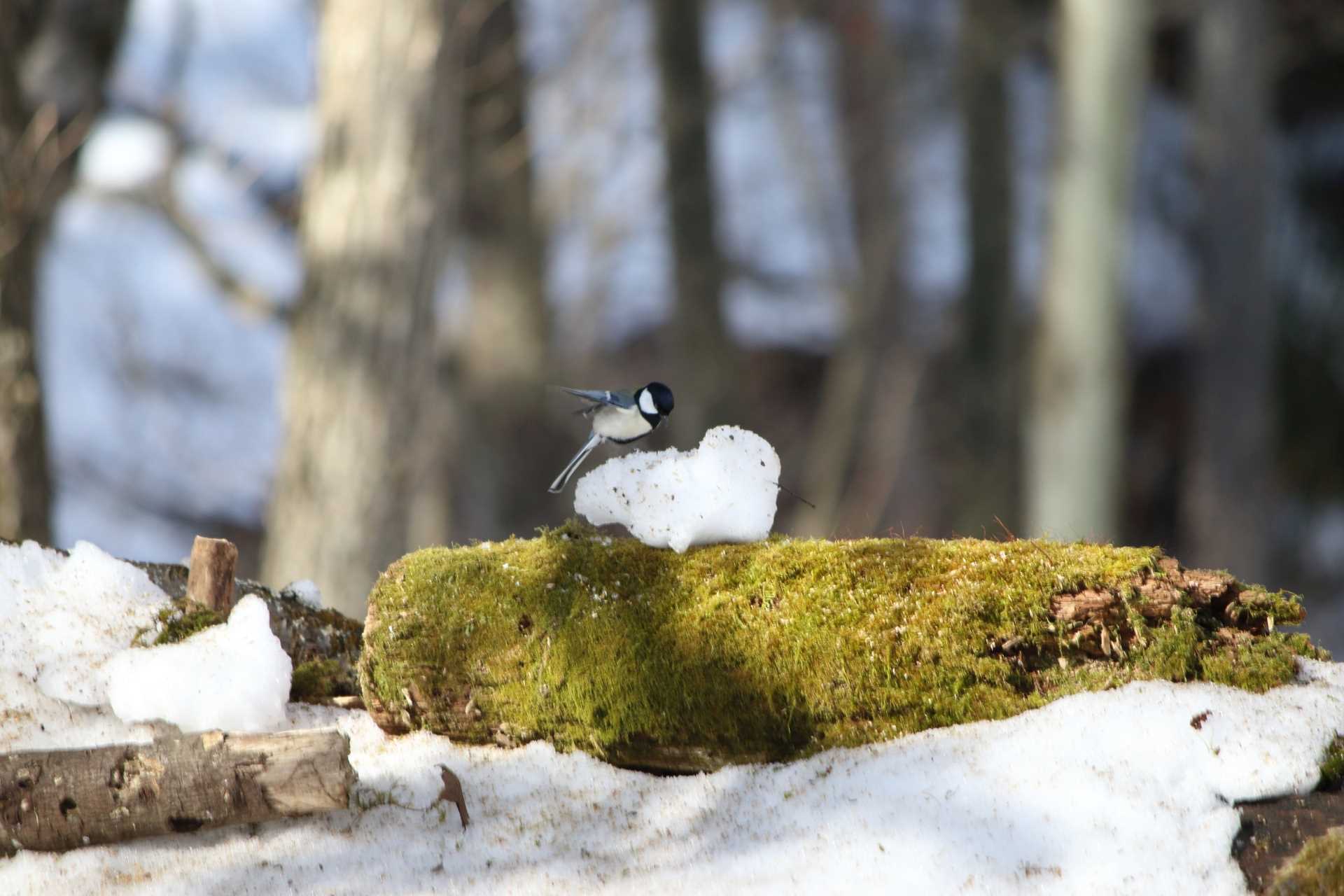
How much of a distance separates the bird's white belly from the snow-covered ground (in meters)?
0.71

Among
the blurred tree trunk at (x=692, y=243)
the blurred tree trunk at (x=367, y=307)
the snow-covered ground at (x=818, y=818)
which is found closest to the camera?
the snow-covered ground at (x=818, y=818)

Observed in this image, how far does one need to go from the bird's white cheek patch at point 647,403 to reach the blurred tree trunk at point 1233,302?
704cm

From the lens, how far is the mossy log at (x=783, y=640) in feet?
7.31

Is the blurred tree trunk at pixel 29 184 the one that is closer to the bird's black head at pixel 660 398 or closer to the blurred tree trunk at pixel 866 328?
the bird's black head at pixel 660 398

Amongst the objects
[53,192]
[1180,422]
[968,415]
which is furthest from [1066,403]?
[53,192]

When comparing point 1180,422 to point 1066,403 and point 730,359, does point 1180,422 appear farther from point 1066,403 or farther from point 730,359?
point 730,359

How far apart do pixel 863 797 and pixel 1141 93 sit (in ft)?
23.7

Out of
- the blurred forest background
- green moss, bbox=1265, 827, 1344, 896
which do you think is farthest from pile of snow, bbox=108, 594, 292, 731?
the blurred forest background

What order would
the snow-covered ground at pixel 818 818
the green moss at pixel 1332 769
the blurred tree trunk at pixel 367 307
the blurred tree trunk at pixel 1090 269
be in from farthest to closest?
the blurred tree trunk at pixel 1090 269, the blurred tree trunk at pixel 367 307, the green moss at pixel 1332 769, the snow-covered ground at pixel 818 818

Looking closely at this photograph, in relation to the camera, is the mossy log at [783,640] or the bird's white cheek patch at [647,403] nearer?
the mossy log at [783,640]

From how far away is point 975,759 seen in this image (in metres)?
2.07

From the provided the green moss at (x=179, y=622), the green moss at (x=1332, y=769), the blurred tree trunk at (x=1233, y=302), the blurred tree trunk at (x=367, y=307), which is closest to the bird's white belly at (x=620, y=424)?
the green moss at (x=179, y=622)

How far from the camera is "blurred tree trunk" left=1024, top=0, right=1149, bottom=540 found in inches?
297

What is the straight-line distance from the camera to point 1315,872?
1656 millimetres
